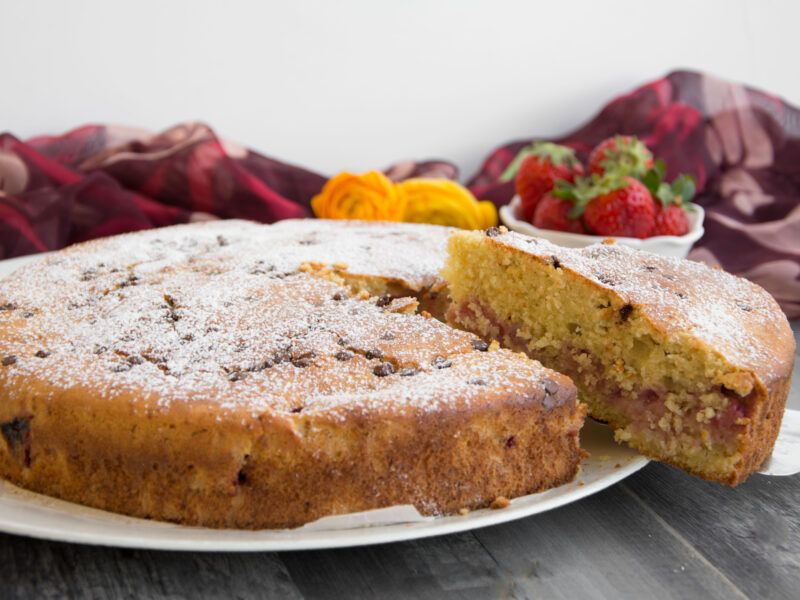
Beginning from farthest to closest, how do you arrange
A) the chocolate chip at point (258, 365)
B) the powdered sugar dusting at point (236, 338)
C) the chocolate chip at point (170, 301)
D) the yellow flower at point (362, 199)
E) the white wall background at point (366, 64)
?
the white wall background at point (366, 64)
the yellow flower at point (362, 199)
the chocolate chip at point (170, 301)
the chocolate chip at point (258, 365)
the powdered sugar dusting at point (236, 338)

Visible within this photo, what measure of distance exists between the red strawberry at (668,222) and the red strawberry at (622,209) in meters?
0.06

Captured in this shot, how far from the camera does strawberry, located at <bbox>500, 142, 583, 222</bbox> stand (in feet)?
11.0

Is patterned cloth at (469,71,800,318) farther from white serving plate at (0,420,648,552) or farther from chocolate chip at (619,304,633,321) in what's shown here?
white serving plate at (0,420,648,552)

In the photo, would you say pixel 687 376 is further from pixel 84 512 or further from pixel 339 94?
pixel 339 94

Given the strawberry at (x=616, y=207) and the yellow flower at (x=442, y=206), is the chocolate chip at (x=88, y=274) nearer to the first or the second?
the yellow flower at (x=442, y=206)

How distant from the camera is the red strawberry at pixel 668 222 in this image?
125 inches

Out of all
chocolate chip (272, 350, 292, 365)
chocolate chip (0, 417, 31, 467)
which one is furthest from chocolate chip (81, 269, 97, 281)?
chocolate chip (272, 350, 292, 365)

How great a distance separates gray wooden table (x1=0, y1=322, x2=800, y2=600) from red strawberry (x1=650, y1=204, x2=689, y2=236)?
1537 mm

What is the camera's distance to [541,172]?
3.36 meters

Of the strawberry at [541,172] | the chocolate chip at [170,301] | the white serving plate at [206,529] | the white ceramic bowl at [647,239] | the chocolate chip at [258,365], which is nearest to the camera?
the white serving plate at [206,529]

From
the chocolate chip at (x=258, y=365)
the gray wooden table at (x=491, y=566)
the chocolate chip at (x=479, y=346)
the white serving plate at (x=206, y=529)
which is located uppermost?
the chocolate chip at (x=479, y=346)

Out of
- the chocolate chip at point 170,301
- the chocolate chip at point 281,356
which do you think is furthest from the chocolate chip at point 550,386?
the chocolate chip at point 170,301

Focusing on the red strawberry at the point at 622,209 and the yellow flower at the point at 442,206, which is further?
the yellow flower at the point at 442,206

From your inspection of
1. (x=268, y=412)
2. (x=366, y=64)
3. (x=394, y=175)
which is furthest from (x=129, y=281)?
(x=366, y=64)
